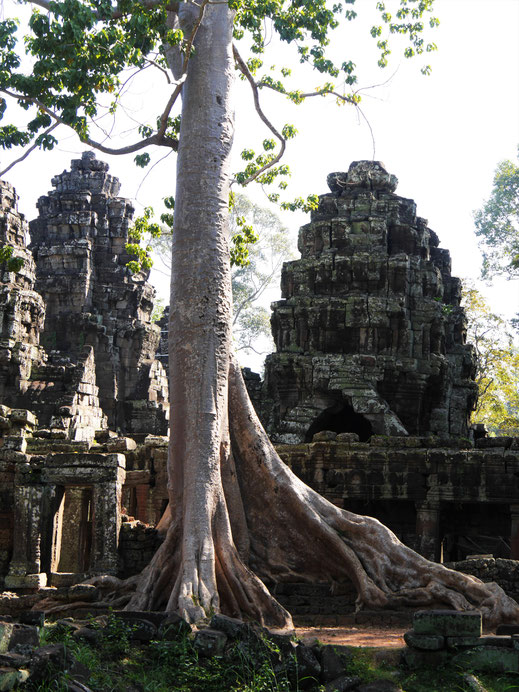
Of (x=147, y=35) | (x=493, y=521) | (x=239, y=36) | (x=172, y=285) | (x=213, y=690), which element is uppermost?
Answer: (x=239, y=36)

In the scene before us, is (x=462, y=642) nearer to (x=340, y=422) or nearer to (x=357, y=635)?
(x=357, y=635)

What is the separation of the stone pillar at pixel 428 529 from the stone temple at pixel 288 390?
0.08 feet

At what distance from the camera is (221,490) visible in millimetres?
9562

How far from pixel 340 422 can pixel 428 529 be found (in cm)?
731

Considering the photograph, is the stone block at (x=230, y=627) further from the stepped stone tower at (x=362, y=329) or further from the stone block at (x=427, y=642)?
the stepped stone tower at (x=362, y=329)

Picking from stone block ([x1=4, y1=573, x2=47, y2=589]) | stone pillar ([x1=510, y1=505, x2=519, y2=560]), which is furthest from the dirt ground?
stone pillar ([x1=510, y1=505, x2=519, y2=560])

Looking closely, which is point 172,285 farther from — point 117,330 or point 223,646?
point 117,330

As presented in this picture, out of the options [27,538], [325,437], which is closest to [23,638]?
[27,538]

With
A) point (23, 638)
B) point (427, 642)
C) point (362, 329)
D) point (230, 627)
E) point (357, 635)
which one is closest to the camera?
point (23, 638)

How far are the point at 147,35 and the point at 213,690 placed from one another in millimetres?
7290

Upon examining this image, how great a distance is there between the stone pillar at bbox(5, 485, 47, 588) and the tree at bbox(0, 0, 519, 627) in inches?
54.2

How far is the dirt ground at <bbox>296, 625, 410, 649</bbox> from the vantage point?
26.5 ft

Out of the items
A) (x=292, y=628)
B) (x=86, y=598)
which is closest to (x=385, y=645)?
(x=292, y=628)

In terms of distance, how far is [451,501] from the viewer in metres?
13.8
